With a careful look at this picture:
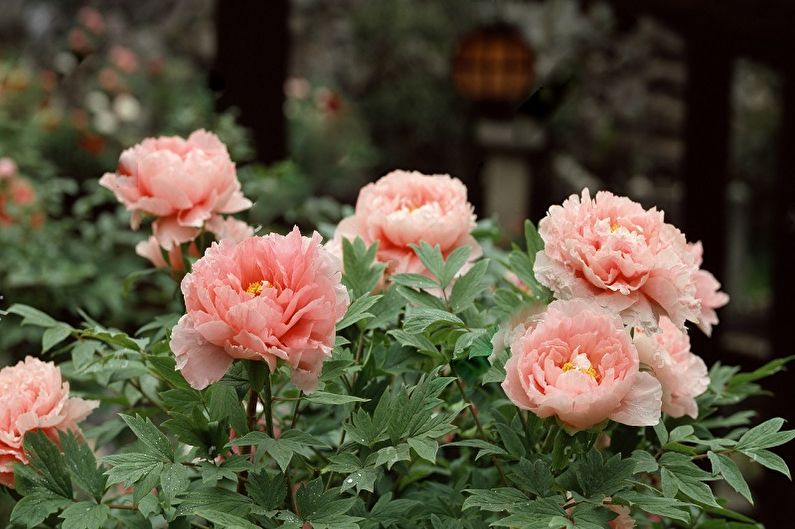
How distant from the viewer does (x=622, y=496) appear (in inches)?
27.4

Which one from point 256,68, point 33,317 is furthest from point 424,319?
point 256,68

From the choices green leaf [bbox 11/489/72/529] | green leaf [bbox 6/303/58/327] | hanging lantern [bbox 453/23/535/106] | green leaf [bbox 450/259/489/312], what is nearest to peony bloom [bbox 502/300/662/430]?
green leaf [bbox 450/259/489/312]

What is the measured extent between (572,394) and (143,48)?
21.1 feet

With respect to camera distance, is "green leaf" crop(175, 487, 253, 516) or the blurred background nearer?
"green leaf" crop(175, 487, 253, 516)

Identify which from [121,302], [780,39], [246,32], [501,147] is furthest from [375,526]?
[501,147]

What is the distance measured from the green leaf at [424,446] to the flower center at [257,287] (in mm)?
146

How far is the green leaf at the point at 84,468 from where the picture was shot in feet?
2.43

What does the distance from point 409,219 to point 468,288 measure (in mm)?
100

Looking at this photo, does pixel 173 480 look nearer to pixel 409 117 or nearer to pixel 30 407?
pixel 30 407

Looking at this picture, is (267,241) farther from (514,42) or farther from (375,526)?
(514,42)

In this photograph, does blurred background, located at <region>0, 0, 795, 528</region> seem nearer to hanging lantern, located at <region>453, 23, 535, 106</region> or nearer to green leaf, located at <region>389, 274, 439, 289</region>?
hanging lantern, located at <region>453, 23, 535, 106</region>

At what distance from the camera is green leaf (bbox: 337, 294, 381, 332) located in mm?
744

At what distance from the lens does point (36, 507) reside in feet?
2.41

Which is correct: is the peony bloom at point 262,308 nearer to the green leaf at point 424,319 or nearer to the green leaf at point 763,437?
the green leaf at point 424,319
